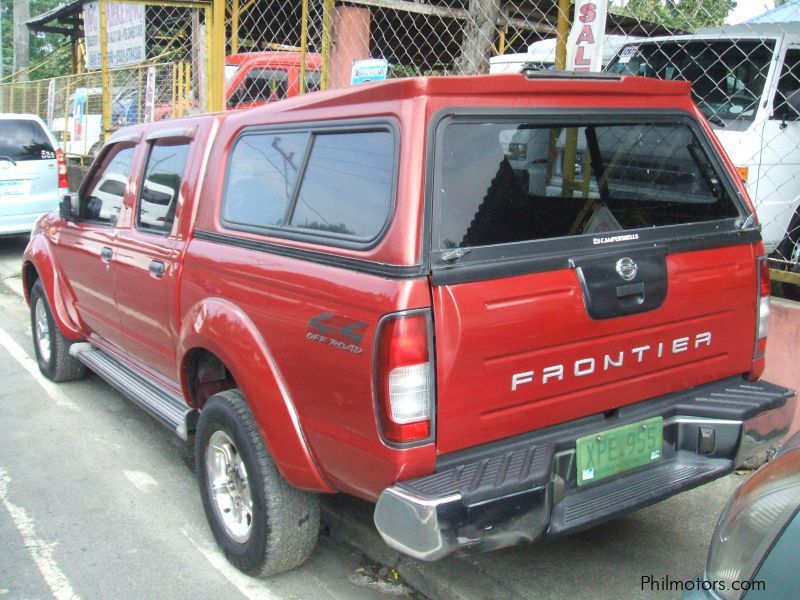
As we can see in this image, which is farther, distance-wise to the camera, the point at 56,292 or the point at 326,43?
the point at 326,43

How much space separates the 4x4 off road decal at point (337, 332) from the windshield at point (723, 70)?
4.96m

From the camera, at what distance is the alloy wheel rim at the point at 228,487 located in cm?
340

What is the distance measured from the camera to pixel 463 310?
2.53 m

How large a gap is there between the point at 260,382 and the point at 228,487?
0.76 m

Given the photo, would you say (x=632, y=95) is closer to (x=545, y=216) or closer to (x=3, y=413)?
(x=545, y=216)

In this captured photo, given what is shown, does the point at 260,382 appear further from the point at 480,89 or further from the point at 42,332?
the point at 42,332

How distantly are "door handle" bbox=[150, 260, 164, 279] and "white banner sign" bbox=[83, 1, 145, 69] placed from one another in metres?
6.79

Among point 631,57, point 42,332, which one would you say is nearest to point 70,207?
point 42,332

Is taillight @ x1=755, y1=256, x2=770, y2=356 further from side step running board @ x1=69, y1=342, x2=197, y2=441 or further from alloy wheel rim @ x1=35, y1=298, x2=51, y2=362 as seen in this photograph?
alloy wheel rim @ x1=35, y1=298, x2=51, y2=362

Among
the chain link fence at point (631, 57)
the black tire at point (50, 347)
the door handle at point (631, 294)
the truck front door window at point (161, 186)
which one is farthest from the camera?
the chain link fence at point (631, 57)

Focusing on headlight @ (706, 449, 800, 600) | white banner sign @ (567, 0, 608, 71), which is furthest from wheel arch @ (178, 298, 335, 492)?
white banner sign @ (567, 0, 608, 71)

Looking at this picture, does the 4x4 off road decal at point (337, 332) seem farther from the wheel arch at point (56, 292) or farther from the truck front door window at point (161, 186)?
the wheel arch at point (56, 292)

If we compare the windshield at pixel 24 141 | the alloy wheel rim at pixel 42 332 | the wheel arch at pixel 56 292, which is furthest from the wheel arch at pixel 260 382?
the windshield at pixel 24 141

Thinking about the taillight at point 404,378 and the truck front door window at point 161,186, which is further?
the truck front door window at point 161,186
